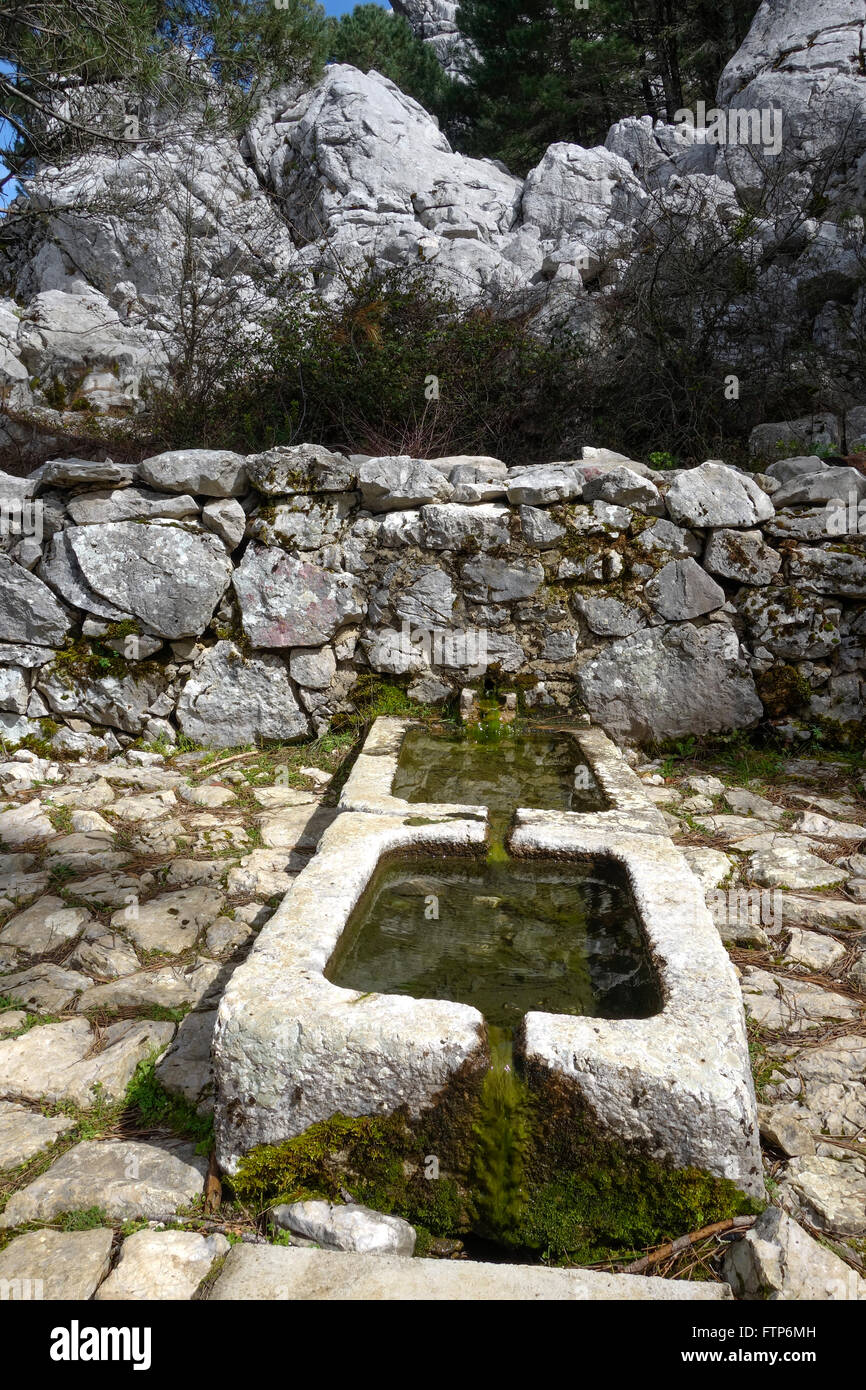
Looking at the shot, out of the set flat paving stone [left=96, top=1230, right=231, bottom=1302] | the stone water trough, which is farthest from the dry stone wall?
flat paving stone [left=96, top=1230, right=231, bottom=1302]

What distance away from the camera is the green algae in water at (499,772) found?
3389mm

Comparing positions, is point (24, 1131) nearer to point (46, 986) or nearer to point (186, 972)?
point (46, 986)

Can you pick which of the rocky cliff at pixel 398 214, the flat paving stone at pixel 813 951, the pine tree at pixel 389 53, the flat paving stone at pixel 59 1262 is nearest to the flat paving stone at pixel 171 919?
the flat paving stone at pixel 59 1262

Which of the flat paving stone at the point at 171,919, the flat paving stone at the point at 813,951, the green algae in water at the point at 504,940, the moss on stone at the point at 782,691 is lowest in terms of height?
the flat paving stone at the point at 813,951

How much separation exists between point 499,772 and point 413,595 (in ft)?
3.98

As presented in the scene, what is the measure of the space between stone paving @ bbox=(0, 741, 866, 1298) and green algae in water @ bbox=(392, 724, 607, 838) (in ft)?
1.49

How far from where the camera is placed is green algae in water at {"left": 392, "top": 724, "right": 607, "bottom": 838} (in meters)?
3.39

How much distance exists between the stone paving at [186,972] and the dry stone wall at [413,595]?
1.11 ft

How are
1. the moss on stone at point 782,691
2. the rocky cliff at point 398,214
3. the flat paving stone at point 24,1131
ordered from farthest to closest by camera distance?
the rocky cliff at point 398,214
the moss on stone at point 782,691
the flat paving stone at point 24,1131

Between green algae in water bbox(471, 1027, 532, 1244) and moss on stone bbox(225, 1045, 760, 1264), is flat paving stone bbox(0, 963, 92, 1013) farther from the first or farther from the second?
green algae in water bbox(471, 1027, 532, 1244)

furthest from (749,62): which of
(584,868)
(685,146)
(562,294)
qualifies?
(584,868)

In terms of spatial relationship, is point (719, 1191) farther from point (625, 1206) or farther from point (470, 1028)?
point (470, 1028)

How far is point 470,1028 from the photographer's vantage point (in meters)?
1.81

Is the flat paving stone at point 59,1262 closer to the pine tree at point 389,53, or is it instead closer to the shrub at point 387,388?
the shrub at point 387,388
